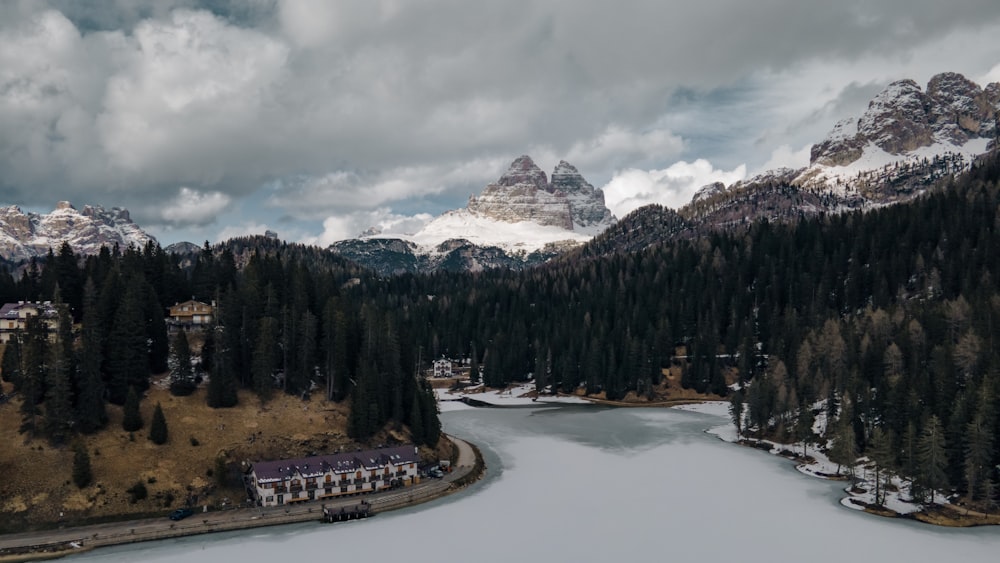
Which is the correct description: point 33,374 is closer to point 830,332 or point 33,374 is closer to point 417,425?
point 417,425

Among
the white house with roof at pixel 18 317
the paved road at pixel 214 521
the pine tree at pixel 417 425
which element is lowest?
the paved road at pixel 214 521

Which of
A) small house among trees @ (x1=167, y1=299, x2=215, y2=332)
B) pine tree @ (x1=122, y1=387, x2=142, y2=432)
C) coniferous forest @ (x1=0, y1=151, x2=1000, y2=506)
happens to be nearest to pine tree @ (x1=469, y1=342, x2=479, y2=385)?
coniferous forest @ (x1=0, y1=151, x2=1000, y2=506)

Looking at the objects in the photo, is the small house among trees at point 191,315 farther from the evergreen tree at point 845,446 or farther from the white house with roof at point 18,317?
the evergreen tree at point 845,446

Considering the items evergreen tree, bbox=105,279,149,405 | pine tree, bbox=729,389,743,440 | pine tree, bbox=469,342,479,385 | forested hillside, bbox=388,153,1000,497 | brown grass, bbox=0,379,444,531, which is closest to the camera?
brown grass, bbox=0,379,444,531

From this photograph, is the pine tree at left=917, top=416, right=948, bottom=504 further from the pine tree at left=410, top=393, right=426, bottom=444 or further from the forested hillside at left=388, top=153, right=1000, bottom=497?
the pine tree at left=410, top=393, right=426, bottom=444

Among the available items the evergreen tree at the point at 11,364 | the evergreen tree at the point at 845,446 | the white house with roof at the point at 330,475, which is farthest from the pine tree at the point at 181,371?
the evergreen tree at the point at 845,446

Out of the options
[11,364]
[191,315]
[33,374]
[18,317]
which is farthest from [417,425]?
[18,317]
